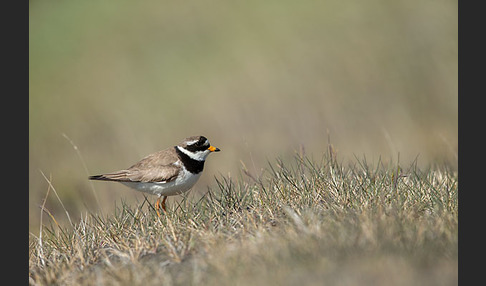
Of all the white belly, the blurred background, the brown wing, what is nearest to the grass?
the white belly

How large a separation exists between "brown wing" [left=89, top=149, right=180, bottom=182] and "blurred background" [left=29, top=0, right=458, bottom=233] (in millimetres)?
4703

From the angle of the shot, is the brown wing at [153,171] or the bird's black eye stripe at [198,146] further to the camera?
the bird's black eye stripe at [198,146]

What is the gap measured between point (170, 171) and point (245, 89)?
8.40 m

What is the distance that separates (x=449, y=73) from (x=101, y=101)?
9.90 meters

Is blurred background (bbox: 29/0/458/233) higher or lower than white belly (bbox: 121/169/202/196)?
higher

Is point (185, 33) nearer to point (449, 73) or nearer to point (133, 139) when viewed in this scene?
point (133, 139)

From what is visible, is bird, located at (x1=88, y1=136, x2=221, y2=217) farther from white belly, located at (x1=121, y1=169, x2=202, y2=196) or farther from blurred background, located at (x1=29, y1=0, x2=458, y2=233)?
blurred background, located at (x1=29, y1=0, x2=458, y2=233)

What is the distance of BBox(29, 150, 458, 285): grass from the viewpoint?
186 inches

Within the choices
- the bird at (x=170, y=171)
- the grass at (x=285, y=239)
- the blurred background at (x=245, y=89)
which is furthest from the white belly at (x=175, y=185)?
the blurred background at (x=245, y=89)

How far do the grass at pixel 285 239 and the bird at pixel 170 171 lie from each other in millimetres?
720

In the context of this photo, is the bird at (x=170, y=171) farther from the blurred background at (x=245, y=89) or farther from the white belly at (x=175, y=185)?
the blurred background at (x=245, y=89)

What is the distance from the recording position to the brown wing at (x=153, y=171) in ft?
25.5

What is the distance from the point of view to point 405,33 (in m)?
15.7

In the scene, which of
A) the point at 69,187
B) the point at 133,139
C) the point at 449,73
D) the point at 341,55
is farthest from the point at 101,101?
the point at 449,73
